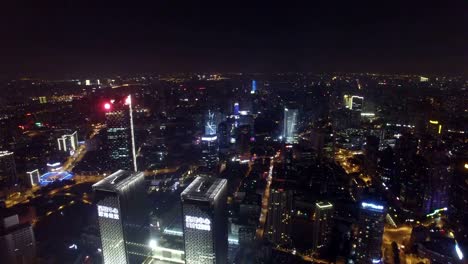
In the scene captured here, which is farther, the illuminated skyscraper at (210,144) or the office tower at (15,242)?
the illuminated skyscraper at (210,144)

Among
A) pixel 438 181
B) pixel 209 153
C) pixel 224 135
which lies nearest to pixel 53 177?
pixel 209 153

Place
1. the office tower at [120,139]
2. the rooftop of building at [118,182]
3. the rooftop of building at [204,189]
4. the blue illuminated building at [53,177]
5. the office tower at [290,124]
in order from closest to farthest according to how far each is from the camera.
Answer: the rooftop of building at [204,189]
the rooftop of building at [118,182]
the office tower at [120,139]
the blue illuminated building at [53,177]
the office tower at [290,124]

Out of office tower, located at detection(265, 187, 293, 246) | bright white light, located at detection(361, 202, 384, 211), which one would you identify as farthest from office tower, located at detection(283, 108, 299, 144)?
bright white light, located at detection(361, 202, 384, 211)

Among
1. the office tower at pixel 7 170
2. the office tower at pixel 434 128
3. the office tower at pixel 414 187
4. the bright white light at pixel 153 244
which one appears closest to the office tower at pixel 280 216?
the bright white light at pixel 153 244

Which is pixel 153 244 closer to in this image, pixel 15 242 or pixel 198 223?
pixel 198 223

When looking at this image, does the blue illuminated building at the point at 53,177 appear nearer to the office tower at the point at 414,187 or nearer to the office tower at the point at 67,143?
the office tower at the point at 67,143

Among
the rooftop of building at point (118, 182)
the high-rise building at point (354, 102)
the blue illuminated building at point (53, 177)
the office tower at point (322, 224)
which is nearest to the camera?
the rooftop of building at point (118, 182)
